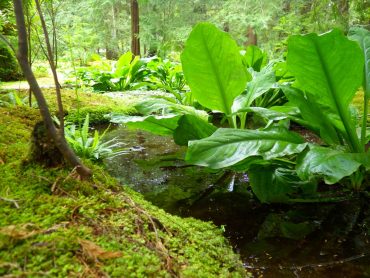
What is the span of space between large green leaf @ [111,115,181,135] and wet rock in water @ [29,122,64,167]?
0.50 metres

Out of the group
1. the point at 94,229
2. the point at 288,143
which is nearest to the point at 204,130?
the point at 288,143

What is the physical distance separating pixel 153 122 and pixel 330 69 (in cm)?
88

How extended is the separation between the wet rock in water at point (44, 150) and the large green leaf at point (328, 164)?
875 millimetres

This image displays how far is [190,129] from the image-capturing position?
5.19 feet

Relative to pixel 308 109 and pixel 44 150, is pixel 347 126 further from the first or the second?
pixel 44 150

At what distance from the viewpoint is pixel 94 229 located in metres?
0.86

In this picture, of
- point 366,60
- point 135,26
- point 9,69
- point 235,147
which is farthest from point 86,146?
point 135,26

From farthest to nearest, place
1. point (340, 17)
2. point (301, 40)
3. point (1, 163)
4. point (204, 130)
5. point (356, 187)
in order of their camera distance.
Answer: point (340, 17)
point (204, 130)
point (356, 187)
point (301, 40)
point (1, 163)

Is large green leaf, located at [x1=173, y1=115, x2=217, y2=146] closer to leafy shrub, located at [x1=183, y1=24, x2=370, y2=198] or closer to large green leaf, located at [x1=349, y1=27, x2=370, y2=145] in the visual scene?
leafy shrub, located at [x1=183, y1=24, x2=370, y2=198]

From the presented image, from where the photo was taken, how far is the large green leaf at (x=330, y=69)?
1.28 meters

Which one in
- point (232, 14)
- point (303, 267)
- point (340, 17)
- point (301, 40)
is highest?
point (232, 14)

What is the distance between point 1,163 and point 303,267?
3.78 feet

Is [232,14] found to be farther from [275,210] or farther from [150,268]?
[150,268]

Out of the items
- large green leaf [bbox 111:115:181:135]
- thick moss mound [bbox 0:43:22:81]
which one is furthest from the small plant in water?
thick moss mound [bbox 0:43:22:81]
